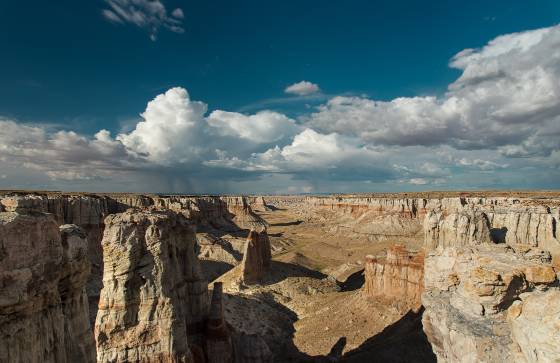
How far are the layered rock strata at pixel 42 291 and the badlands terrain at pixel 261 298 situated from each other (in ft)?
0.09

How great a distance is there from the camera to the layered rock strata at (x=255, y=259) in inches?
1668

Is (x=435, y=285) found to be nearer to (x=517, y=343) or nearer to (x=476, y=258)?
(x=476, y=258)

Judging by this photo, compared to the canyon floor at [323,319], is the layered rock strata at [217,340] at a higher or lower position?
higher

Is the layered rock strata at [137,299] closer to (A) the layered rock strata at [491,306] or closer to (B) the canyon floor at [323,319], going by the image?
(A) the layered rock strata at [491,306]

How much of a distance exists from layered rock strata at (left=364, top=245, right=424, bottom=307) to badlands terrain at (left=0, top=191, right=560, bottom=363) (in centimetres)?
9

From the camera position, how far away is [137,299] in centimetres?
1611

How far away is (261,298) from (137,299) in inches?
919

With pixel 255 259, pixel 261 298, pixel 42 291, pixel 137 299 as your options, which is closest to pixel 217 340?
pixel 137 299

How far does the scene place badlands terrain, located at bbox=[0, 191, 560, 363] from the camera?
26.9ft

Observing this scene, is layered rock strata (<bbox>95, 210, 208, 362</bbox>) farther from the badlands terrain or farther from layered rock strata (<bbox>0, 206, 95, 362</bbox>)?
layered rock strata (<bbox>0, 206, 95, 362</bbox>)

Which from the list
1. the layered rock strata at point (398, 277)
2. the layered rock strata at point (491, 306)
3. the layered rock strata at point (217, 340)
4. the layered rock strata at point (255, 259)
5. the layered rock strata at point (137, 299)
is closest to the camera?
the layered rock strata at point (491, 306)

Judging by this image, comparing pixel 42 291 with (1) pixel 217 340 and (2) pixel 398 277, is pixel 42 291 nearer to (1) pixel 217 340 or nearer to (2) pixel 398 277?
(1) pixel 217 340

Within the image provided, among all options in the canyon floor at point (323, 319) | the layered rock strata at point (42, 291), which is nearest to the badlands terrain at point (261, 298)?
the layered rock strata at point (42, 291)

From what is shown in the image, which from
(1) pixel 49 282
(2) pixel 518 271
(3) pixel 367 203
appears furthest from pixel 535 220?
(3) pixel 367 203
